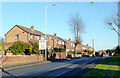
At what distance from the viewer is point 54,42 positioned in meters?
54.5

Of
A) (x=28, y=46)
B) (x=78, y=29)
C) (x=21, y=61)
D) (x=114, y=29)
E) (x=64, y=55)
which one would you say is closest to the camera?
(x=21, y=61)

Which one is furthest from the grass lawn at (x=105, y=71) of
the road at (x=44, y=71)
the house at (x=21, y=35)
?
the house at (x=21, y=35)

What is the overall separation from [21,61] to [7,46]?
17.0m

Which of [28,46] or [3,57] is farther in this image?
[28,46]

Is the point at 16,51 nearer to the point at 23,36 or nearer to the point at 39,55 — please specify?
the point at 39,55

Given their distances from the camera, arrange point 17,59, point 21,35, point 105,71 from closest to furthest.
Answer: point 105,71
point 17,59
point 21,35

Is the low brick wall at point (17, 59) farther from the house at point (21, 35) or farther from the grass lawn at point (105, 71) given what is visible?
the house at point (21, 35)

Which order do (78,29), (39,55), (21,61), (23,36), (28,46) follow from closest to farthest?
(21,61)
(39,55)
(28,46)
(23,36)
(78,29)

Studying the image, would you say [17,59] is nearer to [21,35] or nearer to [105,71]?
[105,71]

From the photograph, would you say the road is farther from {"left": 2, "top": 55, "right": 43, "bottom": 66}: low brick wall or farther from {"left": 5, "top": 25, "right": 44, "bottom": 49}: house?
{"left": 5, "top": 25, "right": 44, "bottom": 49}: house

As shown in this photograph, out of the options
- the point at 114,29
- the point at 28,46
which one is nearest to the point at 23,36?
the point at 28,46

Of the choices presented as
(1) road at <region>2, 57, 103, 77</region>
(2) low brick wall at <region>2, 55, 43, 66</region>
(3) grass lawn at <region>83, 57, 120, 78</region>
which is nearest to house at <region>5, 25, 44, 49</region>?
(2) low brick wall at <region>2, 55, 43, 66</region>

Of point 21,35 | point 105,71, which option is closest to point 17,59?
point 105,71

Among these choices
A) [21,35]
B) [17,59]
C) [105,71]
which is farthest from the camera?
[21,35]
